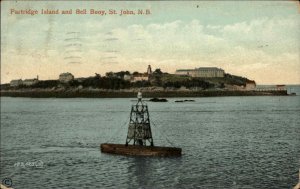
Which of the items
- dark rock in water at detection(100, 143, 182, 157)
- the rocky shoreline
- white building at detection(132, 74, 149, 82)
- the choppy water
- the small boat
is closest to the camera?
the choppy water

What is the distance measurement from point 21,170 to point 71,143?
51.0 ft

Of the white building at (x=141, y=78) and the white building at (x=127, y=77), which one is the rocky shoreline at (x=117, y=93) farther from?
the white building at (x=127, y=77)

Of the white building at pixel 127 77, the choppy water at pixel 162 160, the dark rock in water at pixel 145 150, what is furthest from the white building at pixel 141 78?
the dark rock in water at pixel 145 150

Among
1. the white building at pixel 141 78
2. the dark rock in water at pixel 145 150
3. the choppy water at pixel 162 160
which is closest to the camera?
the choppy water at pixel 162 160

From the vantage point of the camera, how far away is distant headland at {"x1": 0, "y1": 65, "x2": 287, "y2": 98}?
132500 mm

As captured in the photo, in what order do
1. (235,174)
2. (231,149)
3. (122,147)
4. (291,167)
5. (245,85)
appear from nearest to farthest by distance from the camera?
(235,174)
(291,167)
(122,147)
(231,149)
(245,85)

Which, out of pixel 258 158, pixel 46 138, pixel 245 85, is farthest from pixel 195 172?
pixel 245 85

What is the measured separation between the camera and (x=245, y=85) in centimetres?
14288

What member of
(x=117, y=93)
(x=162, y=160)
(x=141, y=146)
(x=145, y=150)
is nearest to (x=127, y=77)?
(x=117, y=93)

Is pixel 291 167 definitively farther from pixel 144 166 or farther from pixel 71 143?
pixel 71 143

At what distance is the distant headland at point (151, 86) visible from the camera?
435ft

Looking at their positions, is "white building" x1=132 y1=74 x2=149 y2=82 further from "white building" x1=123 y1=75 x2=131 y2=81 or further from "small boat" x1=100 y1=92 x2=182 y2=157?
"small boat" x1=100 y1=92 x2=182 y2=157

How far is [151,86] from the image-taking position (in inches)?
5920

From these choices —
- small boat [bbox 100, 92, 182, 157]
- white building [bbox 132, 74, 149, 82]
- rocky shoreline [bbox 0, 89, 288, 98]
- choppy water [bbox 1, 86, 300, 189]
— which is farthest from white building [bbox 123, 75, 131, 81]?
small boat [bbox 100, 92, 182, 157]
